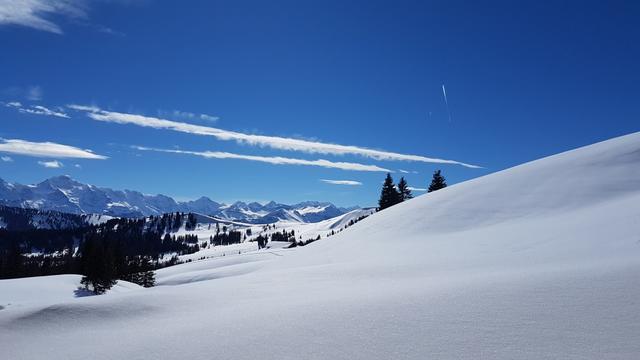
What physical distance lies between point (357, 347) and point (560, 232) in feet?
37.6

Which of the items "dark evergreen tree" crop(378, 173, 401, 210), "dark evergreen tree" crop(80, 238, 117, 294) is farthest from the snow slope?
"dark evergreen tree" crop(378, 173, 401, 210)

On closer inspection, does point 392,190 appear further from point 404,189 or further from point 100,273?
point 100,273

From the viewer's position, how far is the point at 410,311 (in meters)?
7.03

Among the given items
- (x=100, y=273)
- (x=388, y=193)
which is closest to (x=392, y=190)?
(x=388, y=193)

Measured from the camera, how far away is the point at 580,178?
71.5 ft

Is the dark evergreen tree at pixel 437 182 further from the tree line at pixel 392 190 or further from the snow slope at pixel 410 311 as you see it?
the snow slope at pixel 410 311

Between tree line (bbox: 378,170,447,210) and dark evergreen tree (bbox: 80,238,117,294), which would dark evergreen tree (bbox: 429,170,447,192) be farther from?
dark evergreen tree (bbox: 80,238,117,294)

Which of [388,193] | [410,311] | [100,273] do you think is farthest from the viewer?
[388,193]

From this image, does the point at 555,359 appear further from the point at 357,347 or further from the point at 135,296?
the point at 135,296

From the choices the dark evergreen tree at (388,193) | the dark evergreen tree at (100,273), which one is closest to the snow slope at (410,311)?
the dark evergreen tree at (100,273)

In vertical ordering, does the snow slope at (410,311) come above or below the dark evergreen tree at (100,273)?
above

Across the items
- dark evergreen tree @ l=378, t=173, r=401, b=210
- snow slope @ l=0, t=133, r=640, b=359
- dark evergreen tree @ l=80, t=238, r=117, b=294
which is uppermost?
dark evergreen tree @ l=378, t=173, r=401, b=210

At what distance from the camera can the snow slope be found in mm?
5695

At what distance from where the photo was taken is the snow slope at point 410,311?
570 cm
